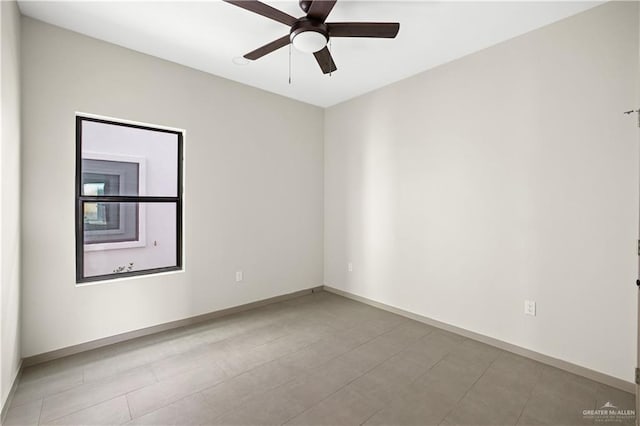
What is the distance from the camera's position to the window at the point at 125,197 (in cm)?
284

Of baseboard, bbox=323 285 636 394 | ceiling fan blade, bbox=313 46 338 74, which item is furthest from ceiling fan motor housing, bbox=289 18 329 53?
baseboard, bbox=323 285 636 394

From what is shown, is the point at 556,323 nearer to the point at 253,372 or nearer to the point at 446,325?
the point at 446,325

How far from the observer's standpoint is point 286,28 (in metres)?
2.62

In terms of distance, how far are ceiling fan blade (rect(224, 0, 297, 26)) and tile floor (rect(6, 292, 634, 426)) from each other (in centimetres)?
251

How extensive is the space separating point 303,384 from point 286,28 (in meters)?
2.90

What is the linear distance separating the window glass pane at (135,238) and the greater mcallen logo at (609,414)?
12.2 ft

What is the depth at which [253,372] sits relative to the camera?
2.39 metres

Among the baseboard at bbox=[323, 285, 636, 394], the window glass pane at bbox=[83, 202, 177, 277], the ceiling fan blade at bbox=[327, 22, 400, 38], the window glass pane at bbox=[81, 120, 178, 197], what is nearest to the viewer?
the ceiling fan blade at bbox=[327, 22, 400, 38]

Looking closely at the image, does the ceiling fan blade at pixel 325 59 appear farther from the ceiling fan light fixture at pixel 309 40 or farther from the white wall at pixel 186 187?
the white wall at pixel 186 187

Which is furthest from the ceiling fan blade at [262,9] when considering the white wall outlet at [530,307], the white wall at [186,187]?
the white wall outlet at [530,307]

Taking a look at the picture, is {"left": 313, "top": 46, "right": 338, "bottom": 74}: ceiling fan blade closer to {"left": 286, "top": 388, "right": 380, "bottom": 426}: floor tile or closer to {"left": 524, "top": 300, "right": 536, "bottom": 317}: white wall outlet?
{"left": 286, "top": 388, "right": 380, "bottom": 426}: floor tile

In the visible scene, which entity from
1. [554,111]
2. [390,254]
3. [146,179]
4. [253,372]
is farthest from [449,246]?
[146,179]

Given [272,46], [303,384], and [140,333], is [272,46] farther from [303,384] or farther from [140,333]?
[140,333]

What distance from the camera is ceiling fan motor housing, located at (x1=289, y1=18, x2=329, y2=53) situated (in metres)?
2.05
